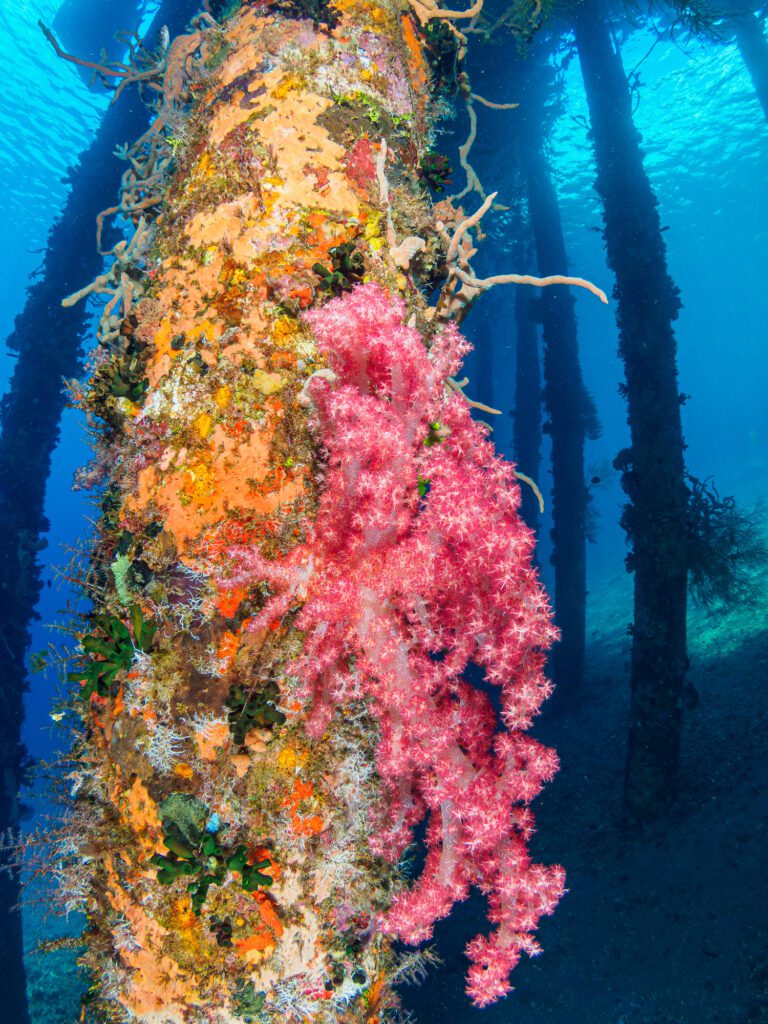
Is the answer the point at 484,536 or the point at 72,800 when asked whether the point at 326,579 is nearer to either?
the point at 484,536


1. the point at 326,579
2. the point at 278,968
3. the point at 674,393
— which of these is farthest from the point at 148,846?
the point at 674,393

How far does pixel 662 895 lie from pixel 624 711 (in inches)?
167

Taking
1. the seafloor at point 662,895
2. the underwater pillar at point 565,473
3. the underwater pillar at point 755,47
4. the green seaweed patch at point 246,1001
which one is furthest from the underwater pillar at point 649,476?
the underwater pillar at point 755,47

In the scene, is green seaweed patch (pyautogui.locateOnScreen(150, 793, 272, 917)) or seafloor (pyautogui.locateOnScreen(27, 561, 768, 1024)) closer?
green seaweed patch (pyautogui.locateOnScreen(150, 793, 272, 917))

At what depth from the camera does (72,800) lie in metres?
2.39

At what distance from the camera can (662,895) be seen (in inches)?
217

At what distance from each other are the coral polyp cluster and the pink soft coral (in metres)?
0.01

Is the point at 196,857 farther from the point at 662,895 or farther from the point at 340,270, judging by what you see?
the point at 662,895

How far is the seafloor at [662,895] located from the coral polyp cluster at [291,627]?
2.07 m

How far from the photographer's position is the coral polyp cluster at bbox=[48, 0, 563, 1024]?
7.00 feet

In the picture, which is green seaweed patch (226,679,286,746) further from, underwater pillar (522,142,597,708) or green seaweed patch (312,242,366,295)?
underwater pillar (522,142,597,708)

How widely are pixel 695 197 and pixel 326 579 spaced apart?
5460cm

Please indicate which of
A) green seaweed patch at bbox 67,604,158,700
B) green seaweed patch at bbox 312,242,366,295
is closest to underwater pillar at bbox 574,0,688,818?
green seaweed patch at bbox 312,242,366,295

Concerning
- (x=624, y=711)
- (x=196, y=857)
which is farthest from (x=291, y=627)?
(x=624, y=711)
